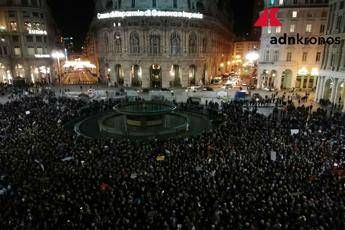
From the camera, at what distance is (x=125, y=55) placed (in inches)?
2790

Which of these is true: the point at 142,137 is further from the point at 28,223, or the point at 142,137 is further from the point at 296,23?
the point at 296,23

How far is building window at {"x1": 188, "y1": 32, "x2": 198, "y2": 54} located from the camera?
237ft

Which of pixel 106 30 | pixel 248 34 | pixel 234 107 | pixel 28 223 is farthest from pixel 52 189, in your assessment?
pixel 248 34

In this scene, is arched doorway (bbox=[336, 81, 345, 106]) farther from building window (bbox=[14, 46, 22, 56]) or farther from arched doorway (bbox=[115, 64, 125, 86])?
building window (bbox=[14, 46, 22, 56])

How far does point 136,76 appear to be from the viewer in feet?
251

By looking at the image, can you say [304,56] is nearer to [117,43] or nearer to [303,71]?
[303,71]

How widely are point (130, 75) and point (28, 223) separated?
6003 centimetres

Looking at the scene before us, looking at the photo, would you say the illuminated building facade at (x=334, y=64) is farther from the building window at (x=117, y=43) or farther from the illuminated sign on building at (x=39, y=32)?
the illuminated sign on building at (x=39, y=32)

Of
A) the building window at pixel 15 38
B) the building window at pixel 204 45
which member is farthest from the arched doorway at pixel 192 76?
the building window at pixel 15 38

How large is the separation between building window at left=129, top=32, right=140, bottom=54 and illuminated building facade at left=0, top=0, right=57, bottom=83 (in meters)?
24.9

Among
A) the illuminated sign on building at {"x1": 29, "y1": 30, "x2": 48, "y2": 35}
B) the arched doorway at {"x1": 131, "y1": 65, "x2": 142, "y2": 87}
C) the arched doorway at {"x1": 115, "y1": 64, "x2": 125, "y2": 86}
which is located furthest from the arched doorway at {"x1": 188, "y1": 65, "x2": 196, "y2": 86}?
the illuminated sign on building at {"x1": 29, "y1": 30, "x2": 48, "y2": 35}

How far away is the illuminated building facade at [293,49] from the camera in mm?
59500

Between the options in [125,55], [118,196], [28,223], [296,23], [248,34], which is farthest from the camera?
[248,34]

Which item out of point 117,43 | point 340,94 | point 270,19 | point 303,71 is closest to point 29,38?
point 117,43
